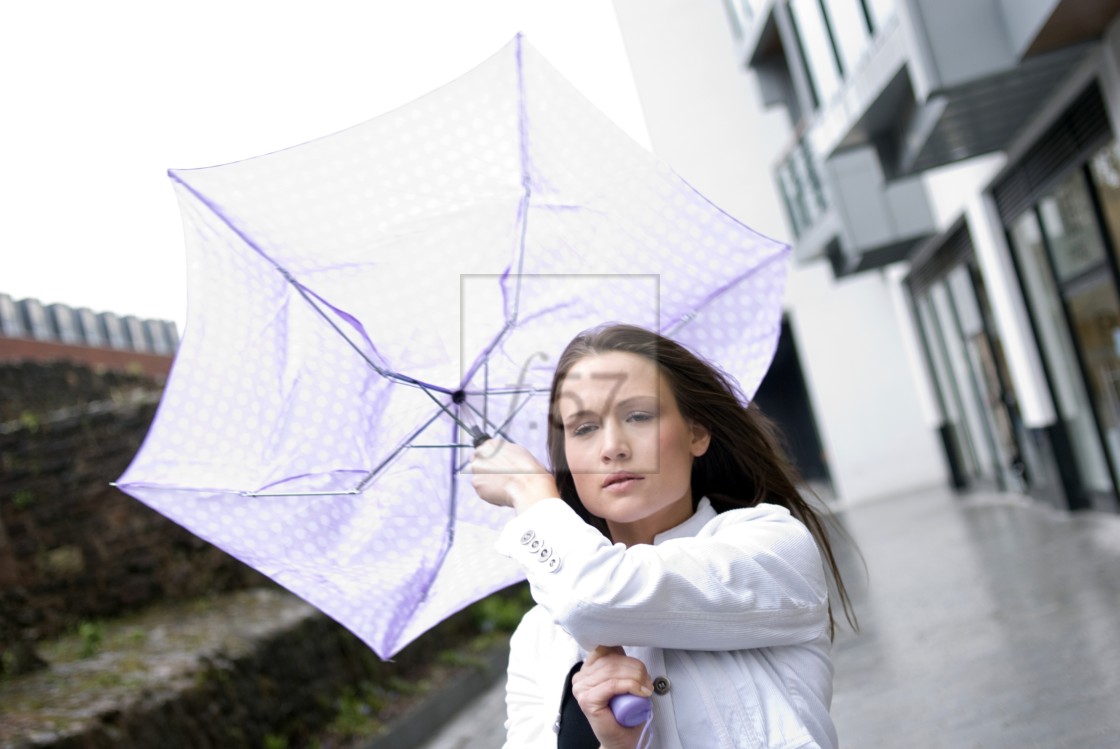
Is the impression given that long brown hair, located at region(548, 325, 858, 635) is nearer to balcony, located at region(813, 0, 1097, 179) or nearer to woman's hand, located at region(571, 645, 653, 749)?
woman's hand, located at region(571, 645, 653, 749)

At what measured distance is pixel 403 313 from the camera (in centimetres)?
257

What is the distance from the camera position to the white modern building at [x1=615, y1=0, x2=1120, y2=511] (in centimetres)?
891

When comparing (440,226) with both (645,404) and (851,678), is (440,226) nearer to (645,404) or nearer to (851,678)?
(645,404)

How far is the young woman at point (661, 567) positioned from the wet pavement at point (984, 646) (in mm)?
3239

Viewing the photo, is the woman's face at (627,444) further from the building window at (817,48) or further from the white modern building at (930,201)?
the building window at (817,48)

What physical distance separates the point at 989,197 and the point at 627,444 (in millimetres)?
11739

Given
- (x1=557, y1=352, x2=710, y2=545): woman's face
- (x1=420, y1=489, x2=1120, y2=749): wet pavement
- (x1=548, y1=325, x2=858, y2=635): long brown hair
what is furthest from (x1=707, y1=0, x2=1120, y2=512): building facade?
(x1=557, y1=352, x2=710, y2=545): woman's face

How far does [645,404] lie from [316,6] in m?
3.52

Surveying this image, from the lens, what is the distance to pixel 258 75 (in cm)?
565

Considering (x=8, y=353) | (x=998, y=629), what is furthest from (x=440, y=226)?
(x=8, y=353)

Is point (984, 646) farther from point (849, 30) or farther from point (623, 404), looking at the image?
point (849, 30)

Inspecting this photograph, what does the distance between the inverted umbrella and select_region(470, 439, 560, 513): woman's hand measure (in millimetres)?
443

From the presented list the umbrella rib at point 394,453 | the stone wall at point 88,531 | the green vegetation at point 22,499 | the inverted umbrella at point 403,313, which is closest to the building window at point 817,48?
the stone wall at point 88,531

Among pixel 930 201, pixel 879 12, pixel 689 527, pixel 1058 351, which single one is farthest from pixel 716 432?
pixel 930 201
